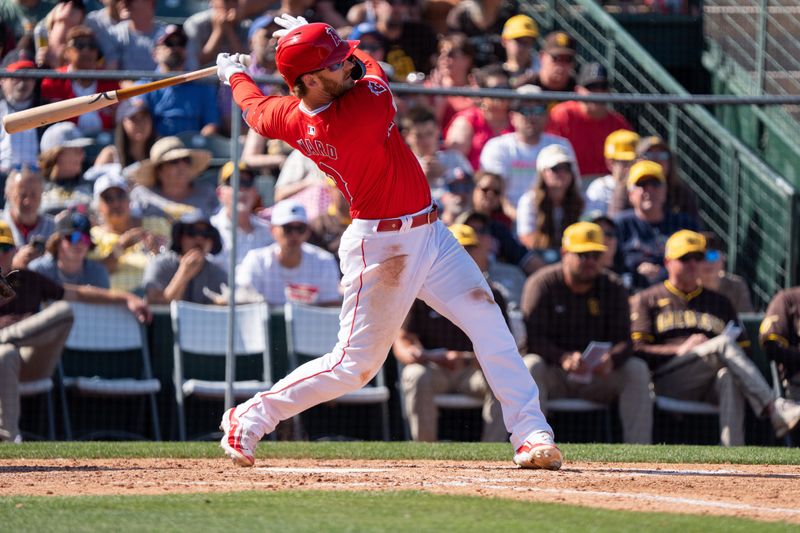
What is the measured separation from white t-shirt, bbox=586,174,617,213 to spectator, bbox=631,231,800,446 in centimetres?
125

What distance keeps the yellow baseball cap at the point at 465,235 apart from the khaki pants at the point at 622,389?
0.91 m

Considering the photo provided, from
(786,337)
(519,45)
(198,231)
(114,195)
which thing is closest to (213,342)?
(198,231)

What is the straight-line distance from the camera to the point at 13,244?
371 inches

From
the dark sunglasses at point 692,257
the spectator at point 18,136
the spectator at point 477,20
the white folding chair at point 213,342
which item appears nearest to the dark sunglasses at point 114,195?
the spectator at point 18,136

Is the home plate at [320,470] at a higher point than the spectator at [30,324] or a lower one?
lower

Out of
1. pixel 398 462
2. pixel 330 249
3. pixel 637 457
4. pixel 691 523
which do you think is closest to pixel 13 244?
pixel 330 249

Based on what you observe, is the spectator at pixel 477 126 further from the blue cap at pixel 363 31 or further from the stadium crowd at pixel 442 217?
the blue cap at pixel 363 31

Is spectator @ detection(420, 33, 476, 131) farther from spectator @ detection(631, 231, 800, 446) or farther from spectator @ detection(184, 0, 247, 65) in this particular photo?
spectator @ detection(631, 231, 800, 446)

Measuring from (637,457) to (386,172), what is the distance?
228cm

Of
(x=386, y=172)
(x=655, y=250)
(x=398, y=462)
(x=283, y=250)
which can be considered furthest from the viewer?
(x=655, y=250)

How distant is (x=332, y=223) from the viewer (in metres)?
10.8

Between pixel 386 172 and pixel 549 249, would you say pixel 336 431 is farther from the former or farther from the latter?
pixel 386 172

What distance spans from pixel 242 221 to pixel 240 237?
134 mm

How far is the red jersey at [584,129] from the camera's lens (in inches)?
477
